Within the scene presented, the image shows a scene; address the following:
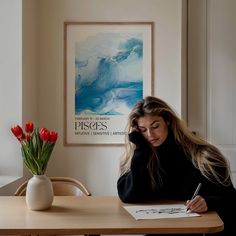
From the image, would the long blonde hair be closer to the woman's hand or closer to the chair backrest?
the woman's hand

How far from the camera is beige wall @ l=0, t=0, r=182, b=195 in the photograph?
3045 mm

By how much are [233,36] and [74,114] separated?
1.32m

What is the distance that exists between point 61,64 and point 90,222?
1.76 meters

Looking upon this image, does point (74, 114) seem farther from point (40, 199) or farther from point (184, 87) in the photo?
point (40, 199)

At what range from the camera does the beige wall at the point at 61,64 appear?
120 inches

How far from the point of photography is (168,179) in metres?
2.04

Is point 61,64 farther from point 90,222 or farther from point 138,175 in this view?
point 90,222

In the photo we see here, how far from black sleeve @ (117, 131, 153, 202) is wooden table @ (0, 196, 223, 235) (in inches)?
4.6

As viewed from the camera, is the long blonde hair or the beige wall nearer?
the long blonde hair

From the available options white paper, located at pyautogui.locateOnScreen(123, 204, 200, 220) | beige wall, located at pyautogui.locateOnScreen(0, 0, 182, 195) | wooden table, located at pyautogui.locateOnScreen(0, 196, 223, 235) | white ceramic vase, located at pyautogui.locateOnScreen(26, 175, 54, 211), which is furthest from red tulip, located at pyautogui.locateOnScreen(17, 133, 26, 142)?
beige wall, located at pyautogui.locateOnScreen(0, 0, 182, 195)

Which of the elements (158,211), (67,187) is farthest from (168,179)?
(67,187)

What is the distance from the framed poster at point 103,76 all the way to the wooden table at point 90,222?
1.22 meters

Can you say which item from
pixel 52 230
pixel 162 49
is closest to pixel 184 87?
pixel 162 49

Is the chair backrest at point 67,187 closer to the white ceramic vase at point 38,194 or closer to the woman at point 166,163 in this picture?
the woman at point 166,163
